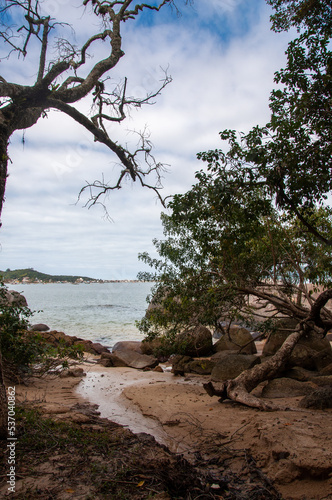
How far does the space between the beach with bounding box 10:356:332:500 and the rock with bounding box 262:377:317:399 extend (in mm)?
500

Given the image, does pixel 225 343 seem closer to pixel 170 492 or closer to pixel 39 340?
pixel 39 340

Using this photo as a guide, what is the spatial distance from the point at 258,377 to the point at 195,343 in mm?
3966

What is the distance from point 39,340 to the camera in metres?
8.52

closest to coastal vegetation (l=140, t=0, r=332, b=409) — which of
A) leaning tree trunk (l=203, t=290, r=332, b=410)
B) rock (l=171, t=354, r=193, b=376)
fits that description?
leaning tree trunk (l=203, t=290, r=332, b=410)

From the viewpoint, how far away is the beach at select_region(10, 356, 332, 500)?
439cm

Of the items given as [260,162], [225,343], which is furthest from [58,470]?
[225,343]

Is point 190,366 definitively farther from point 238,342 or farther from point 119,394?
point 119,394

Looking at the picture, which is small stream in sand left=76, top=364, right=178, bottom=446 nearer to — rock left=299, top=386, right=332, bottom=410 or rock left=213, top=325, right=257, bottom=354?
rock left=299, top=386, right=332, bottom=410

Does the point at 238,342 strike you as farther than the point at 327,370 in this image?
Yes

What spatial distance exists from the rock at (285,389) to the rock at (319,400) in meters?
1.31

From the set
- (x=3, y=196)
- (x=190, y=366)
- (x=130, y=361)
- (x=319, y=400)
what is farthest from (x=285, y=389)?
(x=3, y=196)

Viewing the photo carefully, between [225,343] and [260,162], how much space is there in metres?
12.0

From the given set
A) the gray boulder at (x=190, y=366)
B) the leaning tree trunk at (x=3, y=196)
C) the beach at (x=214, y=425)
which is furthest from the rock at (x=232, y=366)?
the leaning tree trunk at (x=3, y=196)

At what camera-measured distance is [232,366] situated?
34.8ft
